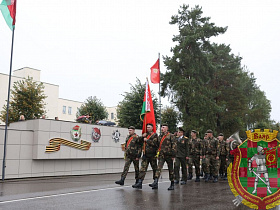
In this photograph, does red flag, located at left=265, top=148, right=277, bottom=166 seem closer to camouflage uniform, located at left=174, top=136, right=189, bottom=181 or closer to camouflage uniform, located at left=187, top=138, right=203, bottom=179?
camouflage uniform, located at left=174, top=136, right=189, bottom=181

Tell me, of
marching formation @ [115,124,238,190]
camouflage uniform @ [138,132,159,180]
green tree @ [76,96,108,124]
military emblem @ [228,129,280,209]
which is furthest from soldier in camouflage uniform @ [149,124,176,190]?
green tree @ [76,96,108,124]

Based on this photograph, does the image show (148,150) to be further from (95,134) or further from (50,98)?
(50,98)

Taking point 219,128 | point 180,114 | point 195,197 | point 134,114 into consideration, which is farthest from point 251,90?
point 195,197

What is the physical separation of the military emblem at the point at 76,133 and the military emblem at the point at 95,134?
98cm

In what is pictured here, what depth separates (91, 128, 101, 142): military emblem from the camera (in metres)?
17.9

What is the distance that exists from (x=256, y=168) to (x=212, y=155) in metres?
7.02

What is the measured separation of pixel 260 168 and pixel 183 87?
22.8 m

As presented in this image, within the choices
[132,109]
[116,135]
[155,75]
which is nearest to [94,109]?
[132,109]

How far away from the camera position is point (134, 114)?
27281 millimetres

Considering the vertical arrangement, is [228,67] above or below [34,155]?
above

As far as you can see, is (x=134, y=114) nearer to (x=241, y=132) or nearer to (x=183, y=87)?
(x=183, y=87)

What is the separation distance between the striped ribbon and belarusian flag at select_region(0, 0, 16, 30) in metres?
5.78

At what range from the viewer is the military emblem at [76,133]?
54.8ft

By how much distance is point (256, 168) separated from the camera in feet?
19.9
